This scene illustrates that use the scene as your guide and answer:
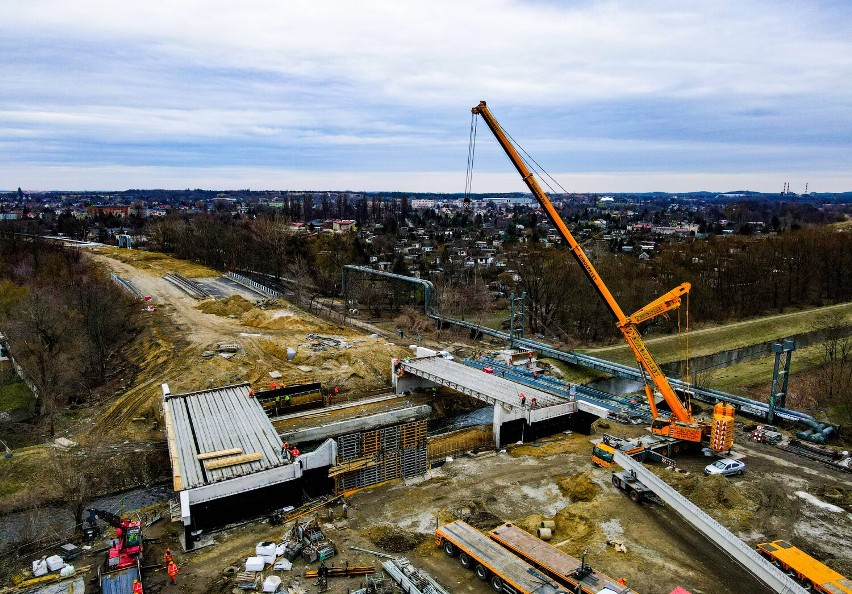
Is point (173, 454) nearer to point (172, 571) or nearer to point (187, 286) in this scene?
point (172, 571)

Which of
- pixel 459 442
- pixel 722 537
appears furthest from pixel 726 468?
pixel 459 442

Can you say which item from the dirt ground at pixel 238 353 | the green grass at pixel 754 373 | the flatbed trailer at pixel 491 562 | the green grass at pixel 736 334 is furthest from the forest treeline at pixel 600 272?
the flatbed trailer at pixel 491 562

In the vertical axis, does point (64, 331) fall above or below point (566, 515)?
above

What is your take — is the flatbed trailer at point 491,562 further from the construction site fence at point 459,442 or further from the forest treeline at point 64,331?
the forest treeline at point 64,331

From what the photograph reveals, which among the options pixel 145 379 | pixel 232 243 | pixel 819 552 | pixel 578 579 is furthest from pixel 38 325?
pixel 232 243

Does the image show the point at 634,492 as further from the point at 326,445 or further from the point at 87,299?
the point at 87,299
